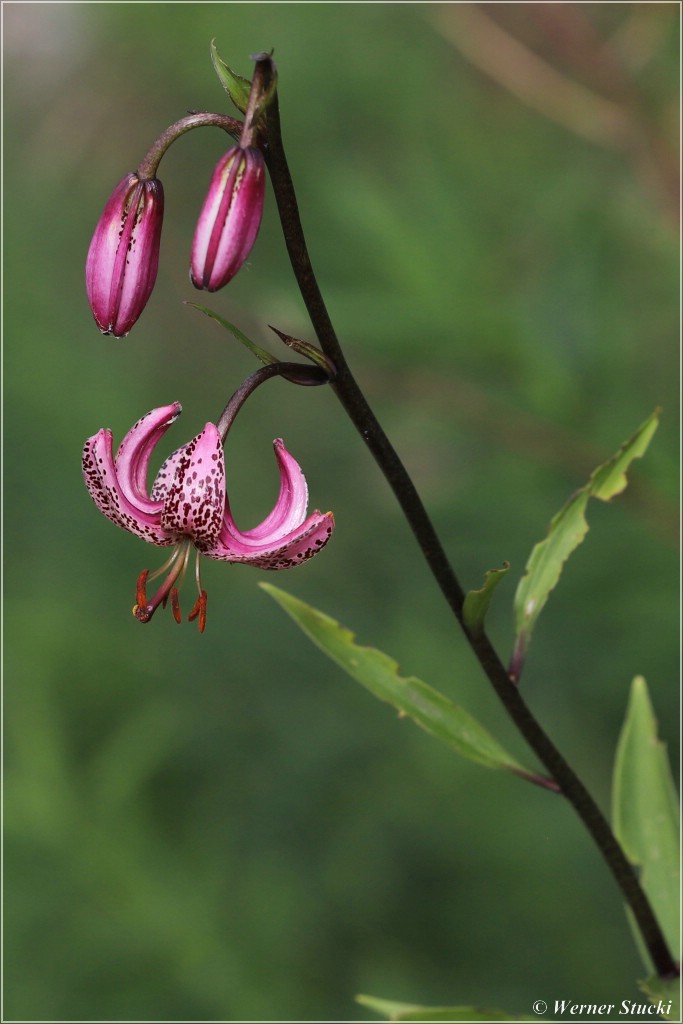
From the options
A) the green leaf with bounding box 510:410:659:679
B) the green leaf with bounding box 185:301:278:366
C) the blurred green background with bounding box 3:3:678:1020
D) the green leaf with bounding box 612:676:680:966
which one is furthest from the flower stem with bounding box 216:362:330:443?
the blurred green background with bounding box 3:3:678:1020

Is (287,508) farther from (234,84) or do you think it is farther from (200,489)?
(234,84)

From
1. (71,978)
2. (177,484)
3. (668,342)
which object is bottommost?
(71,978)

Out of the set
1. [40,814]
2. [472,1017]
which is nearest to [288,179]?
[472,1017]

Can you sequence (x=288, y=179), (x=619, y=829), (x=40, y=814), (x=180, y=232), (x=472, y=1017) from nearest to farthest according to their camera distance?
1. (x=288, y=179)
2. (x=472, y=1017)
3. (x=619, y=829)
4. (x=40, y=814)
5. (x=180, y=232)

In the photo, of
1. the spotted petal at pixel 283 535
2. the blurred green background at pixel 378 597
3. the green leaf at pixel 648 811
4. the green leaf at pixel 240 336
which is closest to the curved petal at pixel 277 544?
the spotted petal at pixel 283 535

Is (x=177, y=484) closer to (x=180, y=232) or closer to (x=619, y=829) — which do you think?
(x=619, y=829)

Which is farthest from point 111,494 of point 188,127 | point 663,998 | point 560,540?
point 663,998

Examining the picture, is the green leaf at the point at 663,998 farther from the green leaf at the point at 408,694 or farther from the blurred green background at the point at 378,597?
the blurred green background at the point at 378,597
